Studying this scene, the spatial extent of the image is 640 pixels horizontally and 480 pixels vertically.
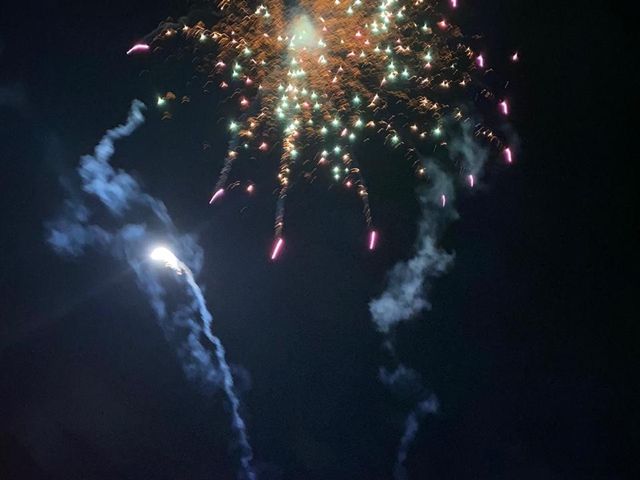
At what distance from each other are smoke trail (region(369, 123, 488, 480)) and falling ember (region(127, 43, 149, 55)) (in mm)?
3090

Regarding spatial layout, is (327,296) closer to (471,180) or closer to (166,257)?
(166,257)

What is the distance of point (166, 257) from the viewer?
5297 mm

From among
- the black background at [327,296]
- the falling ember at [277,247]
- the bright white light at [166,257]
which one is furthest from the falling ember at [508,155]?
the bright white light at [166,257]

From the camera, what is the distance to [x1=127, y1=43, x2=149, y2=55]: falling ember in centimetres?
494

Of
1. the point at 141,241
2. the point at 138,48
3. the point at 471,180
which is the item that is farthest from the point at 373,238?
the point at 138,48

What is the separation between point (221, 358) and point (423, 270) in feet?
8.05

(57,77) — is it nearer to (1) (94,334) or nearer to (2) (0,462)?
(1) (94,334)

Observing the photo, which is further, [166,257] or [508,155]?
[166,257]

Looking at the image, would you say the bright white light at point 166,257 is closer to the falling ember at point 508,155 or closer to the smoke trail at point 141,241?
the smoke trail at point 141,241

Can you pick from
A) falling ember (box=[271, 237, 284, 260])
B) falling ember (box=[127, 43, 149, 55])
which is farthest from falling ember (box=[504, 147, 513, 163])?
falling ember (box=[127, 43, 149, 55])

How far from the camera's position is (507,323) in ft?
17.4

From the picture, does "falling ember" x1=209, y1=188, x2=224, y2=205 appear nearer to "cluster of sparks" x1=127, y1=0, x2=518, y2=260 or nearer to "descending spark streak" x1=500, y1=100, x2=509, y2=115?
"cluster of sparks" x1=127, y1=0, x2=518, y2=260

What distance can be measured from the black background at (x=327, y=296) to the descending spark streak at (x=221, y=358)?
0.38 feet

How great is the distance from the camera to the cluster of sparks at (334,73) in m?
4.70
